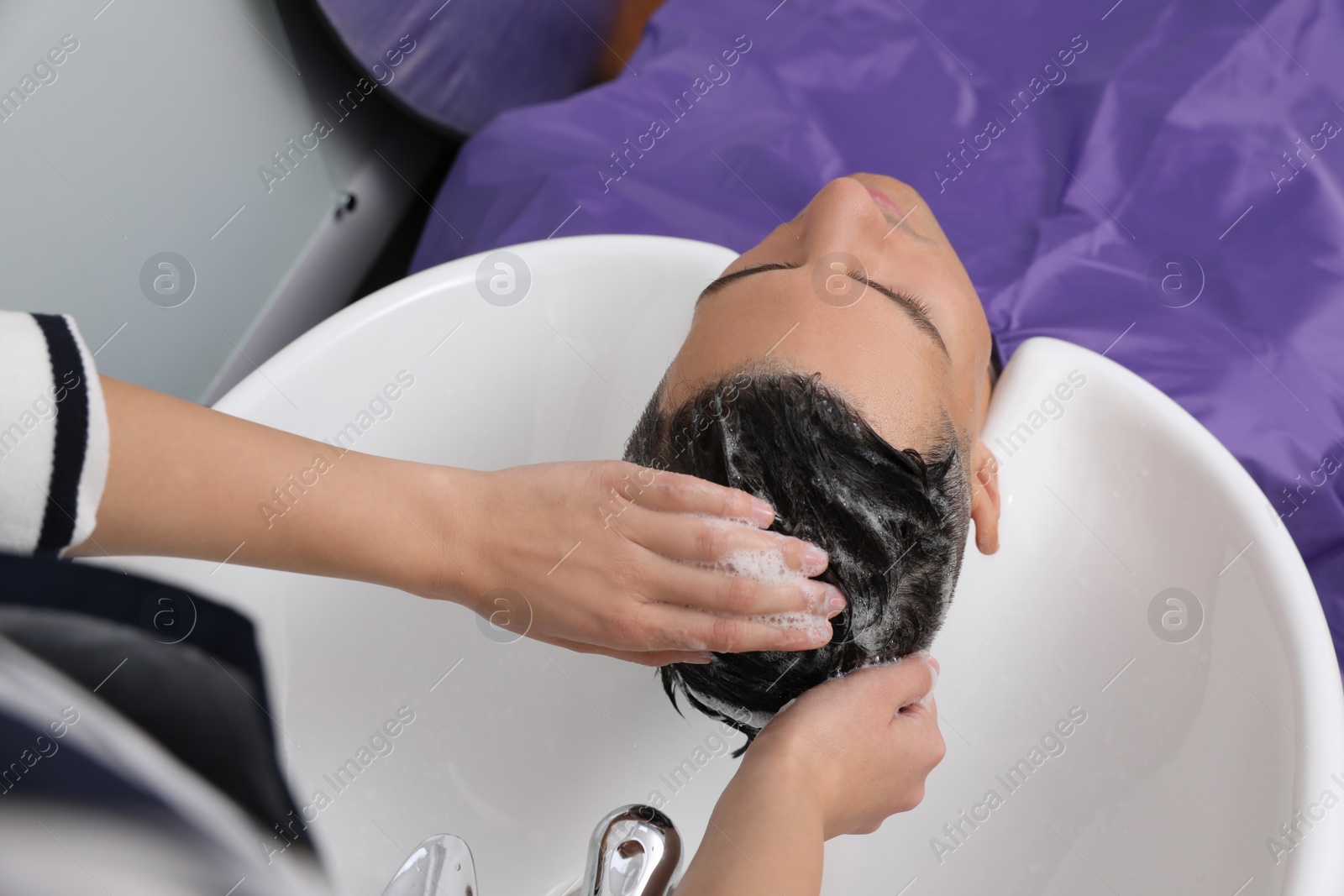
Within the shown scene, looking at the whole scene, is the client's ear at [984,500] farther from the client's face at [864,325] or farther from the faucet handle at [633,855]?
the faucet handle at [633,855]

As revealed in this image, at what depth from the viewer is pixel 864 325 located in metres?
0.82

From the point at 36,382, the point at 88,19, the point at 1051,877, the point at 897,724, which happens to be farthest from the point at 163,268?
the point at 1051,877

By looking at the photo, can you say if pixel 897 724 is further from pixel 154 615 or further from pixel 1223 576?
pixel 154 615

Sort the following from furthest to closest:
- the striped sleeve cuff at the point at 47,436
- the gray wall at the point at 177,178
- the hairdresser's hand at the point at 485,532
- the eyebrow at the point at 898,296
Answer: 1. the gray wall at the point at 177,178
2. the eyebrow at the point at 898,296
3. the hairdresser's hand at the point at 485,532
4. the striped sleeve cuff at the point at 47,436

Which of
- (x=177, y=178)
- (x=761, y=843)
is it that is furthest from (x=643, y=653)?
(x=177, y=178)

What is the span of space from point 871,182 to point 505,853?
89 centimetres

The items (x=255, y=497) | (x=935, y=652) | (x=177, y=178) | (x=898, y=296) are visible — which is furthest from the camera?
(x=177, y=178)

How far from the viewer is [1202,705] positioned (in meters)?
0.84

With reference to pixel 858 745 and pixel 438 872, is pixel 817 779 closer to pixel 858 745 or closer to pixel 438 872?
pixel 858 745

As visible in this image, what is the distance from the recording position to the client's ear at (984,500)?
904 mm

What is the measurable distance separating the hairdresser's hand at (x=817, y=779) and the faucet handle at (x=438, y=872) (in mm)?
156

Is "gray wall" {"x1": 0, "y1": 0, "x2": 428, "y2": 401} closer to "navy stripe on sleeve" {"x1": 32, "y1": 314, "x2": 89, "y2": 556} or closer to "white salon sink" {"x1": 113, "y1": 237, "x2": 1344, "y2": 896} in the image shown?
"white salon sink" {"x1": 113, "y1": 237, "x2": 1344, "y2": 896}

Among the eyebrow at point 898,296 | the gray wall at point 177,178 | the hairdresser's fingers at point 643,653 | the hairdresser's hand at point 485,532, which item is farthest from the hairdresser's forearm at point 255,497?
the gray wall at point 177,178

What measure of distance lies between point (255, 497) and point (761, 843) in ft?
1.38
